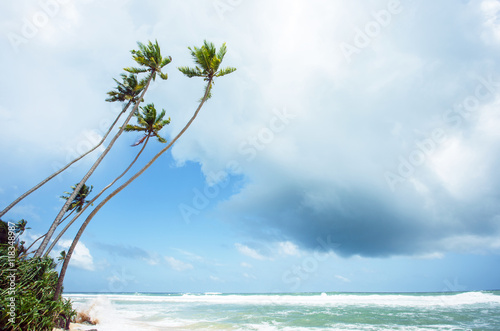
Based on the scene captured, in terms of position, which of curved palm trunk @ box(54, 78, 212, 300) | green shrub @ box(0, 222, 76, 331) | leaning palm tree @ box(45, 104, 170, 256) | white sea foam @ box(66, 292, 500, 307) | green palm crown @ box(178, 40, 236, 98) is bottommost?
white sea foam @ box(66, 292, 500, 307)

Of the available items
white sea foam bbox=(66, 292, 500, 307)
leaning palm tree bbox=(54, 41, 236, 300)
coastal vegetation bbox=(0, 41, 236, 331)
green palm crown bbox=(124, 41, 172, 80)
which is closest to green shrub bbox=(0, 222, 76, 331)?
coastal vegetation bbox=(0, 41, 236, 331)

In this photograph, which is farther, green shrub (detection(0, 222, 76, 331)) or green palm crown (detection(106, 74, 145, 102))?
green palm crown (detection(106, 74, 145, 102))

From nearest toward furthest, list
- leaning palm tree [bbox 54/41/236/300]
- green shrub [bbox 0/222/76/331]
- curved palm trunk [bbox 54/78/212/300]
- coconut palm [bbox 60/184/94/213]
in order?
1. green shrub [bbox 0/222/76/331]
2. curved palm trunk [bbox 54/78/212/300]
3. leaning palm tree [bbox 54/41/236/300]
4. coconut palm [bbox 60/184/94/213]

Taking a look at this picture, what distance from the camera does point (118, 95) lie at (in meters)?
15.5

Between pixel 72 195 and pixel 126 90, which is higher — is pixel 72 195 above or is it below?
below

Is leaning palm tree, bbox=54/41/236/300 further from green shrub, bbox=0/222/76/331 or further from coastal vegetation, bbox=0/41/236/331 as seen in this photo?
green shrub, bbox=0/222/76/331

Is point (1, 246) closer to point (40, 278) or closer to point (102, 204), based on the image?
point (40, 278)

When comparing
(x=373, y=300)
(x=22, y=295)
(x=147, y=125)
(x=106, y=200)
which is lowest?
(x=373, y=300)

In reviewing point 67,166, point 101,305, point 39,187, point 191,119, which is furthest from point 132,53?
point 101,305

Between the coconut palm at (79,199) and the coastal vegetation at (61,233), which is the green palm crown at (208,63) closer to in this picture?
the coastal vegetation at (61,233)

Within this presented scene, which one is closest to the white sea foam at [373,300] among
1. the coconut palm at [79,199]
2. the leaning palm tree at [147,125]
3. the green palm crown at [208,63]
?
the coconut palm at [79,199]

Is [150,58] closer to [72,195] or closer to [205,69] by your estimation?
[205,69]

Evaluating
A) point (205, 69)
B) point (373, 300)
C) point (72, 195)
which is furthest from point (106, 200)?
point (373, 300)

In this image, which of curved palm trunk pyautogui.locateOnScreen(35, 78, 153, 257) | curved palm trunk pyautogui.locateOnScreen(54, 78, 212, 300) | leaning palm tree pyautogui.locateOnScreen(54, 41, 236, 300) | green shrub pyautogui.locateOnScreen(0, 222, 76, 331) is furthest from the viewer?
leaning palm tree pyautogui.locateOnScreen(54, 41, 236, 300)
